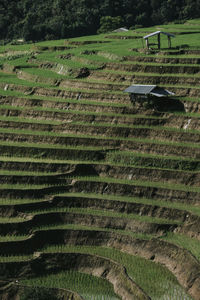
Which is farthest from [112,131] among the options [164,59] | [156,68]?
[164,59]

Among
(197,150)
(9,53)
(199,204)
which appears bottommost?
(199,204)

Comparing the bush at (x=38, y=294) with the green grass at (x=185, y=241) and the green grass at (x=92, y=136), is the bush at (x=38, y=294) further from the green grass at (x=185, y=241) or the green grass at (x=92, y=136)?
the green grass at (x=92, y=136)

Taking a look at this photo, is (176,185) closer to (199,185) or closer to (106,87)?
(199,185)

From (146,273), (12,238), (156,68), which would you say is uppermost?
(156,68)

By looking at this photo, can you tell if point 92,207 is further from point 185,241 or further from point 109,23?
point 109,23

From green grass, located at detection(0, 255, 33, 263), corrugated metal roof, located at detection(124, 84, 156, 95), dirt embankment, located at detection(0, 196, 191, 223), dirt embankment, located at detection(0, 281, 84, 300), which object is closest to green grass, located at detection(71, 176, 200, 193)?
dirt embankment, located at detection(0, 196, 191, 223)

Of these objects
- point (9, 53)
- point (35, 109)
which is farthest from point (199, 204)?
point (9, 53)

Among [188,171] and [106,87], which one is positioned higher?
[106,87]
